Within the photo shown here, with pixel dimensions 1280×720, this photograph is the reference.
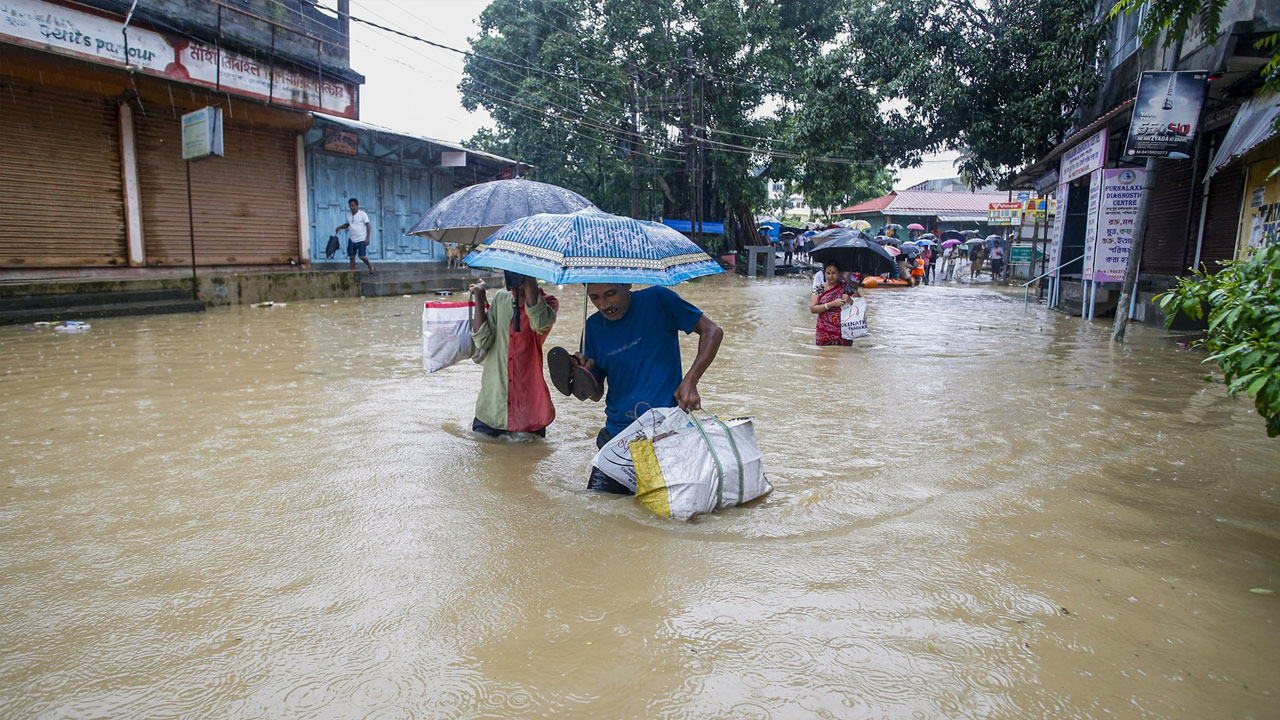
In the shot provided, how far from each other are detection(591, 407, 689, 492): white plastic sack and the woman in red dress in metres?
5.70

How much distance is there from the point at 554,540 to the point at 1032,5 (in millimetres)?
16837

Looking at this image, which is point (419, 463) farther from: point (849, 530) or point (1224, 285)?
point (1224, 285)

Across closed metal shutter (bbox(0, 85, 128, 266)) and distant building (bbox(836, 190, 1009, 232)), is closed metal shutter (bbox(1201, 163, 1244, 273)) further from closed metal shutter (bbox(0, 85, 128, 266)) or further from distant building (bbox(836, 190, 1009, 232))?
distant building (bbox(836, 190, 1009, 232))

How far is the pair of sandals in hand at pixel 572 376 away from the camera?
3771 millimetres

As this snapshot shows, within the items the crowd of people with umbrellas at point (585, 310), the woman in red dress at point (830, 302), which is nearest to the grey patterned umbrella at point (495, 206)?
the crowd of people with umbrellas at point (585, 310)

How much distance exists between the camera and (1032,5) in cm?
1581

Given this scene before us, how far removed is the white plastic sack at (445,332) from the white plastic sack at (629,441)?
1.39 m

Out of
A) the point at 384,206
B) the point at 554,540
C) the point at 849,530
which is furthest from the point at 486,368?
the point at 384,206

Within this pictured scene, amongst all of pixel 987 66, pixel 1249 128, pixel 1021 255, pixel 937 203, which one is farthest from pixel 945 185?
pixel 1249 128

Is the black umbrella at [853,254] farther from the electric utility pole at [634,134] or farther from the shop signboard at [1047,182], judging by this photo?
the electric utility pole at [634,134]

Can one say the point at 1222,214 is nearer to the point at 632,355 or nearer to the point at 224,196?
the point at 632,355

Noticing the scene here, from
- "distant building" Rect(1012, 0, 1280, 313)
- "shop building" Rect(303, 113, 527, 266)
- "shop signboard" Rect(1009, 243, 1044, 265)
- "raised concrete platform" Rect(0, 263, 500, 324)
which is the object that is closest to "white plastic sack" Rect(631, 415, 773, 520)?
"distant building" Rect(1012, 0, 1280, 313)

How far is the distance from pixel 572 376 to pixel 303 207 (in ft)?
52.1

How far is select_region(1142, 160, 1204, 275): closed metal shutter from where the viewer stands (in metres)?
11.2
